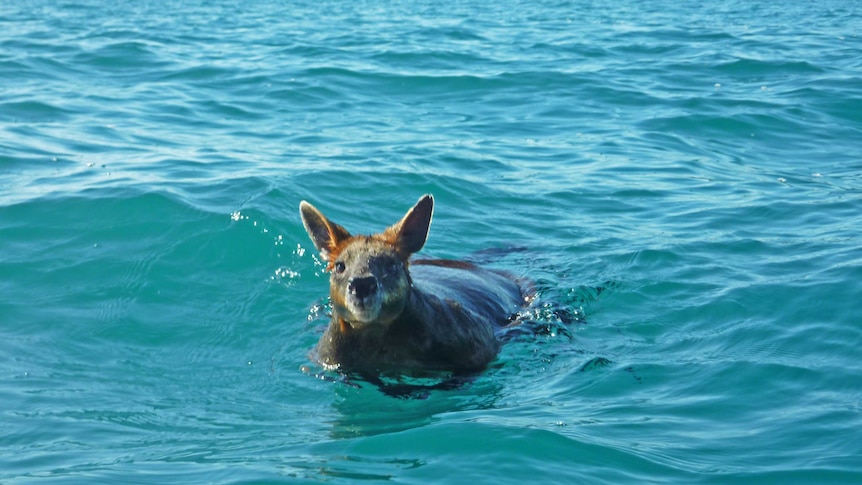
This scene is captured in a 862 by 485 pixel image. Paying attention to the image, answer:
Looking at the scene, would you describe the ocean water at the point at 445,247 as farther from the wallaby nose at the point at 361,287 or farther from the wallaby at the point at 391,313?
the wallaby nose at the point at 361,287

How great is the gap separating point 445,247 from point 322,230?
11.4 ft

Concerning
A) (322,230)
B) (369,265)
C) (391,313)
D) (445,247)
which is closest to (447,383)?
(391,313)

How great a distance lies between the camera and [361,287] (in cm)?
705

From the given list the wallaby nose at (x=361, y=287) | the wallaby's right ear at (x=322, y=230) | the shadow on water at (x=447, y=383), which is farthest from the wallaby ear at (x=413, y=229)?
the shadow on water at (x=447, y=383)

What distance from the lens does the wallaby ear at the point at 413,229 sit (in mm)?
7789

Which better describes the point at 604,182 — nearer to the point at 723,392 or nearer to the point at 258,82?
the point at 723,392

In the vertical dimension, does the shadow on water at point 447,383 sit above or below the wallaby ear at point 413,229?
below

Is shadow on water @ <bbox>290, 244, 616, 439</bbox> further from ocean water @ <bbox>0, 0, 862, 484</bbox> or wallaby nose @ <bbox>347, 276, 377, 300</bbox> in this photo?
wallaby nose @ <bbox>347, 276, 377, 300</bbox>

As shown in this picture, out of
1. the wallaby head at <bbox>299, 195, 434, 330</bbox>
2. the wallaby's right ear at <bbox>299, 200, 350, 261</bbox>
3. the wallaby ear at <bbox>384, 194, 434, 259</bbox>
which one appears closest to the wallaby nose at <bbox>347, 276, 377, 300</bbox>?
the wallaby head at <bbox>299, 195, 434, 330</bbox>

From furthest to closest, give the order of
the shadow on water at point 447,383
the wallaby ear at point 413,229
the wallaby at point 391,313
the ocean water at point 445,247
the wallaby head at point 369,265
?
1. the wallaby ear at point 413,229
2. the wallaby at point 391,313
3. the wallaby head at point 369,265
4. the shadow on water at point 447,383
5. the ocean water at point 445,247

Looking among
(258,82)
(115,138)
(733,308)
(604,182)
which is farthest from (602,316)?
(258,82)

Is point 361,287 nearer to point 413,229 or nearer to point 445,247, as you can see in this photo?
point 413,229

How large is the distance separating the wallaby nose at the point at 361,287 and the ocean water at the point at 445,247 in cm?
78

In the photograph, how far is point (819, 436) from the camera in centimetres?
653
